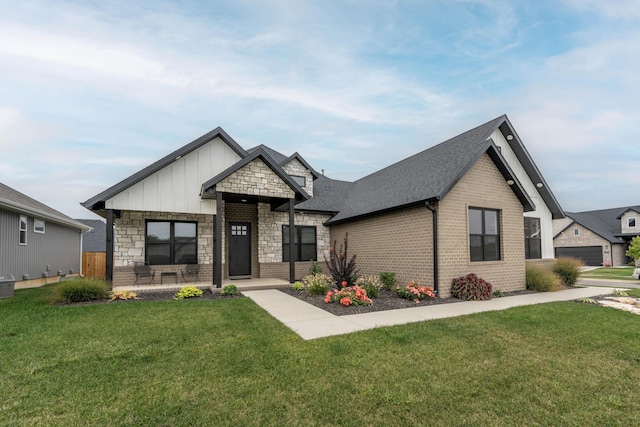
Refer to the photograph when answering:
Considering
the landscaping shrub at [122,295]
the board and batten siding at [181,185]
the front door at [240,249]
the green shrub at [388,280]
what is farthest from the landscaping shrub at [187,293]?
the green shrub at [388,280]

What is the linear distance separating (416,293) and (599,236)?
3378cm

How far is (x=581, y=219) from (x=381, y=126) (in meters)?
28.9

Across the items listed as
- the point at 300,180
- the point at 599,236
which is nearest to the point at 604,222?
the point at 599,236

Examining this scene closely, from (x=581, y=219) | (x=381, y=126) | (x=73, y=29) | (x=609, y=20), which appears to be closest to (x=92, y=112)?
(x=73, y=29)

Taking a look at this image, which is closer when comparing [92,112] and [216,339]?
[216,339]

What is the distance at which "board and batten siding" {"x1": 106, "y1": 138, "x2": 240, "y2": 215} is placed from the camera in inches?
441

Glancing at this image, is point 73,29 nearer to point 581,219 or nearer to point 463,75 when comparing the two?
point 463,75

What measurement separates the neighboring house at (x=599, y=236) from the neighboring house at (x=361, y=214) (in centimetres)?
2392

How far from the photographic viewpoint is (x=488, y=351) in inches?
199

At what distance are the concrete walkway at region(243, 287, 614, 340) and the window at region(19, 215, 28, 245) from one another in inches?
451

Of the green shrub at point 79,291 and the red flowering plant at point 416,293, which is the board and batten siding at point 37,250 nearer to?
the green shrub at point 79,291

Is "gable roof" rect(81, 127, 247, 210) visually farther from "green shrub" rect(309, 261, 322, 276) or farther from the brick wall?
the brick wall

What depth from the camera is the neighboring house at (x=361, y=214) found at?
10.5m

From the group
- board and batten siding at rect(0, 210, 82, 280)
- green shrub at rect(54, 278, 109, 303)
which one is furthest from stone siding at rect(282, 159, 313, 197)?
board and batten siding at rect(0, 210, 82, 280)
